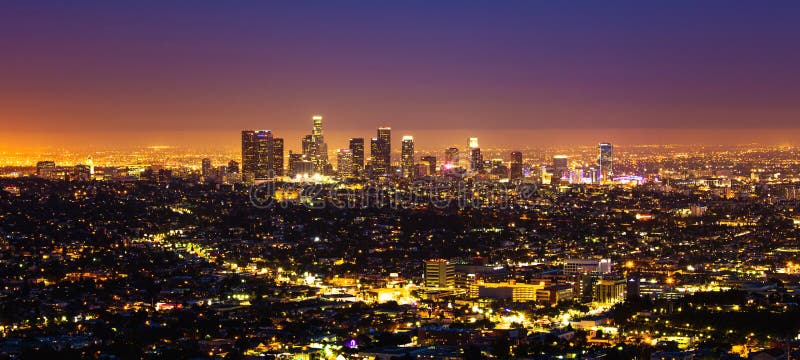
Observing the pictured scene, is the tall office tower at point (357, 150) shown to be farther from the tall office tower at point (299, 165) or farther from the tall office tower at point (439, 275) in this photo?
the tall office tower at point (439, 275)

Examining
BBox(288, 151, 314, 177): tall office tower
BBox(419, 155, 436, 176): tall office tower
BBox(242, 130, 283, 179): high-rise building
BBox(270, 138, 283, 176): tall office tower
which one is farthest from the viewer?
BBox(419, 155, 436, 176): tall office tower

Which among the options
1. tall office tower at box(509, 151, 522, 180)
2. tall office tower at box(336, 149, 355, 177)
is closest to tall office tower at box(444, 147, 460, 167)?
tall office tower at box(509, 151, 522, 180)

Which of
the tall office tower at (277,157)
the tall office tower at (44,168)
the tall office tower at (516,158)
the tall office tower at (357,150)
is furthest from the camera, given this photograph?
the tall office tower at (516,158)

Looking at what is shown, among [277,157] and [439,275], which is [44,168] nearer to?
[277,157]

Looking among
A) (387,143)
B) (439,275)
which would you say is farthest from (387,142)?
(439,275)

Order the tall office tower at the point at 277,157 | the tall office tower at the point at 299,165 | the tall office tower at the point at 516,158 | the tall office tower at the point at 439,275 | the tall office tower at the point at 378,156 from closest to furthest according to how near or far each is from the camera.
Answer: the tall office tower at the point at 439,275 → the tall office tower at the point at 277,157 → the tall office tower at the point at 299,165 → the tall office tower at the point at 378,156 → the tall office tower at the point at 516,158

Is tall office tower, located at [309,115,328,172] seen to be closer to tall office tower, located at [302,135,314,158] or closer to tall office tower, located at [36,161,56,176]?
tall office tower, located at [302,135,314,158]

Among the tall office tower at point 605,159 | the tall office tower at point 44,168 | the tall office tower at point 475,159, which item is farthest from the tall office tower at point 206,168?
the tall office tower at point 605,159
